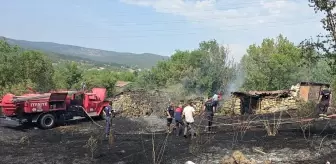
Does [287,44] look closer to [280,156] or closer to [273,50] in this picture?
[273,50]

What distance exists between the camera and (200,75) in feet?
177

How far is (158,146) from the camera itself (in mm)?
15461

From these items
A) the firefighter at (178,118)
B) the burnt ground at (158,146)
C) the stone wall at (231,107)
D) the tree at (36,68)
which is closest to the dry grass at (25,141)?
the burnt ground at (158,146)

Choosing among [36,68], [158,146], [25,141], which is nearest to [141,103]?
[25,141]

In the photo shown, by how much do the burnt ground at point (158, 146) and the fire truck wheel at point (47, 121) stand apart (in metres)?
0.46

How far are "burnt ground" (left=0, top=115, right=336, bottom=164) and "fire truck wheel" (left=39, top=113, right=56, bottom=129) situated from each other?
46cm

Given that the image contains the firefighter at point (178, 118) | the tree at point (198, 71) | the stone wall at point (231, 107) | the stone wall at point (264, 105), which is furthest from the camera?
the tree at point (198, 71)

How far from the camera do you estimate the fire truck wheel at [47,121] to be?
20.9 metres

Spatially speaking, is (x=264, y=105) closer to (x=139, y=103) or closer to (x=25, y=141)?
(x=139, y=103)

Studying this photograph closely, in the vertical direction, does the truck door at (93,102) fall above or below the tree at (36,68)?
below

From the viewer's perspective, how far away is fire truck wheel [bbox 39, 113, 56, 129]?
20906 mm

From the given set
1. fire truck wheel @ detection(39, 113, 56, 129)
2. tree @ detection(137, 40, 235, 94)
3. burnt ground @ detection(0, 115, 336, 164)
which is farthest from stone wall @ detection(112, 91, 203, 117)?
tree @ detection(137, 40, 235, 94)

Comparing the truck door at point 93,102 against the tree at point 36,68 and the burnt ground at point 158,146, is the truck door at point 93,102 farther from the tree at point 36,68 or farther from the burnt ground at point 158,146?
the tree at point 36,68

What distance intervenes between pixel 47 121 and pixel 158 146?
27.0 feet
